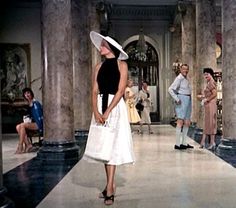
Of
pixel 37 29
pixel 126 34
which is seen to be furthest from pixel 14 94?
pixel 126 34

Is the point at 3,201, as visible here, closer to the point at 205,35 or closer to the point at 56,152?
the point at 56,152

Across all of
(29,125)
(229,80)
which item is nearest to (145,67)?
(29,125)

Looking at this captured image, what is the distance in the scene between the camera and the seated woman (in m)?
9.38

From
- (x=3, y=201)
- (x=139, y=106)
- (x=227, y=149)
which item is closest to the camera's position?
(x=3, y=201)

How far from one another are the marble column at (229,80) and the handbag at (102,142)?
13.1 feet

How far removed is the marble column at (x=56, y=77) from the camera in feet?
25.8

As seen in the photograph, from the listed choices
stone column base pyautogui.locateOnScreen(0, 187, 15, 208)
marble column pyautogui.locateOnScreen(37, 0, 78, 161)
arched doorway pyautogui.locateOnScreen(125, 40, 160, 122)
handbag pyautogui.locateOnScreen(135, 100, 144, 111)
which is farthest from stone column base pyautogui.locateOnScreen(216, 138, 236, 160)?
arched doorway pyautogui.locateOnScreen(125, 40, 160, 122)

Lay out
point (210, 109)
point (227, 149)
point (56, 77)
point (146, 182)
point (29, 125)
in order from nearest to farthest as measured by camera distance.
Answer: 1. point (146, 182)
2. point (56, 77)
3. point (227, 149)
4. point (210, 109)
5. point (29, 125)

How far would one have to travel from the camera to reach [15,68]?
15.6 m

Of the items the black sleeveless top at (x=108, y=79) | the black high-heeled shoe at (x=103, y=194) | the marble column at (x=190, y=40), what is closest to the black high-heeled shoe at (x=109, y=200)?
the black high-heeled shoe at (x=103, y=194)

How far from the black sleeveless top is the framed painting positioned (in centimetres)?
1097

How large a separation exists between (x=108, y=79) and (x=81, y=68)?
22.6 ft

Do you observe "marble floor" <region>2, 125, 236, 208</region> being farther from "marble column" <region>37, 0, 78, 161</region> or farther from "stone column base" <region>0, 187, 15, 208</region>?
"stone column base" <region>0, 187, 15, 208</region>

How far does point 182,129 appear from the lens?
9711 mm
